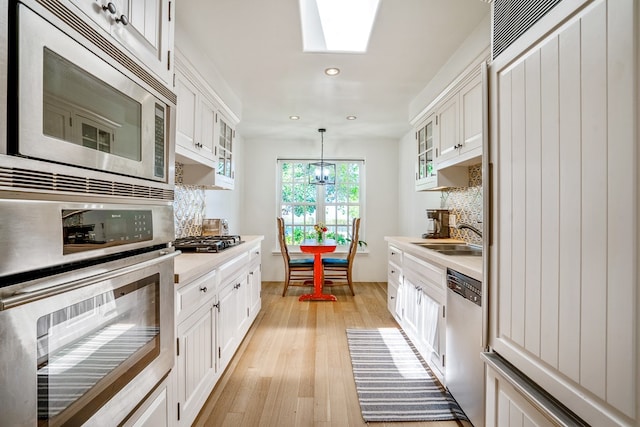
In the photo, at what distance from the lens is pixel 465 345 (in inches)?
70.0

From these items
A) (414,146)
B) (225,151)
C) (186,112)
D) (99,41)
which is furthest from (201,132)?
(414,146)

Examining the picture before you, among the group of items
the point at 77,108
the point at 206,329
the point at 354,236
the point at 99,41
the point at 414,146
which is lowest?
the point at 206,329

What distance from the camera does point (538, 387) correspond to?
886 mm

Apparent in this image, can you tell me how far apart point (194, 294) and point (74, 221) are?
1.10 meters

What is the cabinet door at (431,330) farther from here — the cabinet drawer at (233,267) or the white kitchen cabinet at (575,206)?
the cabinet drawer at (233,267)

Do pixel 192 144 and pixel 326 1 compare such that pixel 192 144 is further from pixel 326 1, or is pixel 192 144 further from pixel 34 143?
pixel 34 143

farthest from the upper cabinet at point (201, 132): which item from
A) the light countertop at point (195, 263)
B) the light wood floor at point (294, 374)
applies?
the light wood floor at point (294, 374)

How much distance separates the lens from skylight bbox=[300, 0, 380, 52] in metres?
2.21

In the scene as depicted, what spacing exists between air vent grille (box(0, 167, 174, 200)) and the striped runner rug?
5.88ft

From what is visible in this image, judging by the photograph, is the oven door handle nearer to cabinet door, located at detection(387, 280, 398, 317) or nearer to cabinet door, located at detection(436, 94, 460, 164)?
cabinet door, located at detection(436, 94, 460, 164)

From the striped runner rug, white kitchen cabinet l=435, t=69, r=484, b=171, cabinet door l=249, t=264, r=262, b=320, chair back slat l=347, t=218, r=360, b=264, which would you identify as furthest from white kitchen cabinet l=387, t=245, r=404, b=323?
cabinet door l=249, t=264, r=262, b=320

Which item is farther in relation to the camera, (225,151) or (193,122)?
(225,151)

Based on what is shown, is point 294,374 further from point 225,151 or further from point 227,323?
point 225,151

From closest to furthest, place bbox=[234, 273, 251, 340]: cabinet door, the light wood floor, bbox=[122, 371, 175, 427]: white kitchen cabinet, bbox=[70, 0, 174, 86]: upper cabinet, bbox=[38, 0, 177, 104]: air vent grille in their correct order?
bbox=[38, 0, 177, 104]: air vent grille < bbox=[70, 0, 174, 86]: upper cabinet < bbox=[122, 371, 175, 427]: white kitchen cabinet < the light wood floor < bbox=[234, 273, 251, 340]: cabinet door
